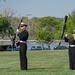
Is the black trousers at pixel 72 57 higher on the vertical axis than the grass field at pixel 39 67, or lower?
higher

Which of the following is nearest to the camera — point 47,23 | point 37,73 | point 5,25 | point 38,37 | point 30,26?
point 37,73

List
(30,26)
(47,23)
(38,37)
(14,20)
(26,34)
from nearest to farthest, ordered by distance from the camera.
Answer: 1. (26,34)
2. (38,37)
3. (14,20)
4. (30,26)
5. (47,23)

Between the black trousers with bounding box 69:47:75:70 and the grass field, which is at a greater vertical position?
the black trousers with bounding box 69:47:75:70

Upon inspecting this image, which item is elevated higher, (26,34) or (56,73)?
(26,34)

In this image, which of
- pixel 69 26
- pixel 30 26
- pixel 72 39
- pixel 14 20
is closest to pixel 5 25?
pixel 69 26

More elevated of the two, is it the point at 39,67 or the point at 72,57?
the point at 72,57

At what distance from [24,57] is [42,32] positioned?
81.7 metres

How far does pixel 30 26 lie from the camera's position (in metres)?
125

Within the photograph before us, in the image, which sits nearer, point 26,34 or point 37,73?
point 37,73

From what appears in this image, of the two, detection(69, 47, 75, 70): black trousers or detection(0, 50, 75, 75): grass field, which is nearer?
detection(0, 50, 75, 75): grass field

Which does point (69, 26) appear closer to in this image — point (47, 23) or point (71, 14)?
point (71, 14)

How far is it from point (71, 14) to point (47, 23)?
54.8 m

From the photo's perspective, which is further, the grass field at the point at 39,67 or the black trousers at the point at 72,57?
the black trousers at the point at 72,57

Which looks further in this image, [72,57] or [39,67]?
[39,67]
